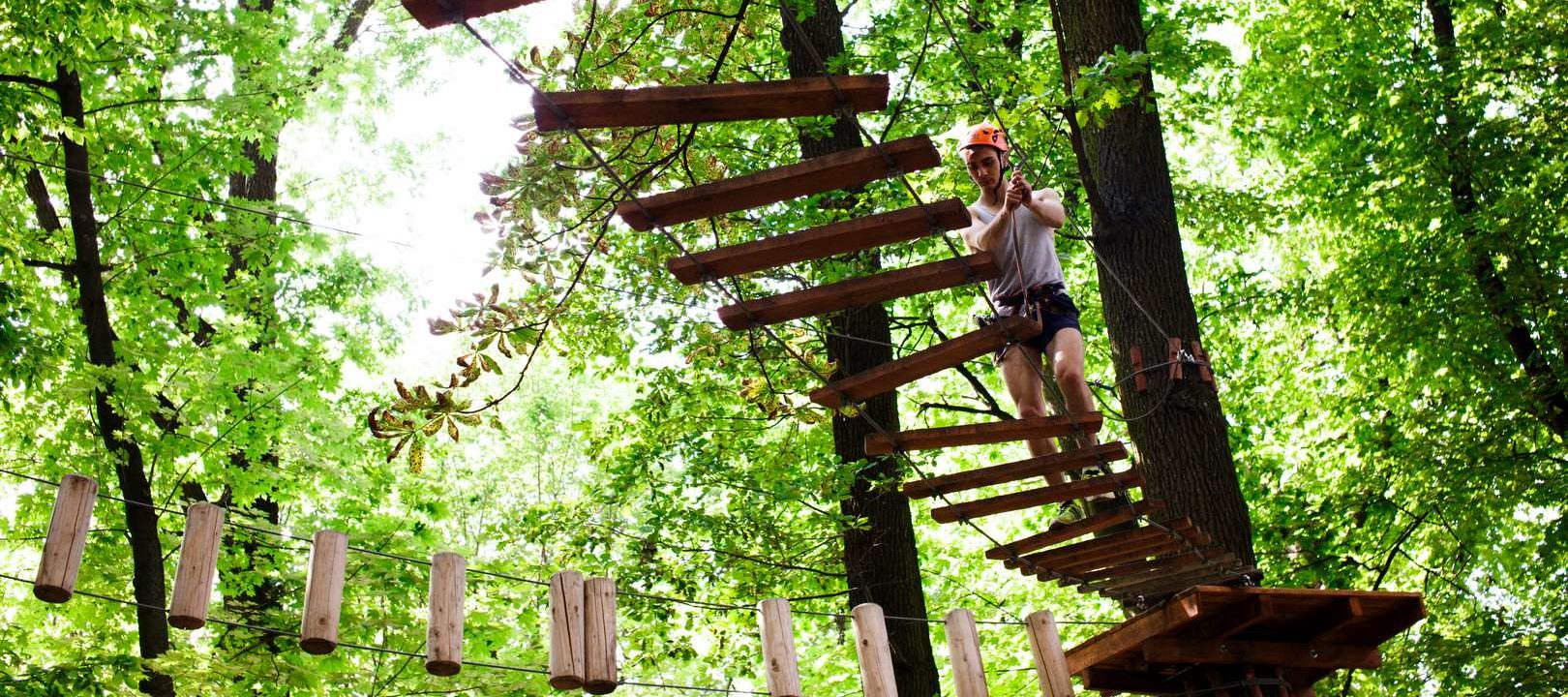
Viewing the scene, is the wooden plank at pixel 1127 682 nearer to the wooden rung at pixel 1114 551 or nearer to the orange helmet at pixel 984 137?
the wooden rung at pixel 1114 551

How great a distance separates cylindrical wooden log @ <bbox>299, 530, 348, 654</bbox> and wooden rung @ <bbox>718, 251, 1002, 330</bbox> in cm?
126

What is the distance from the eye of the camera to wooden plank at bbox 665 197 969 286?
11.2 ft

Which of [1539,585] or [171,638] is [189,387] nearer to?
[171,638]

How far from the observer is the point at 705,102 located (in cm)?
304

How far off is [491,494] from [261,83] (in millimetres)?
9786

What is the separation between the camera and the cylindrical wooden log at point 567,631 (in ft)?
12.1

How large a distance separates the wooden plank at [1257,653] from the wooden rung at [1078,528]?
0.54m

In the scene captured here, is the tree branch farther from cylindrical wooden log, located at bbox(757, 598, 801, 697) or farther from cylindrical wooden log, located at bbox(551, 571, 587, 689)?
cylindrical wooden log, located at bbox(757, 598, 801, 697)

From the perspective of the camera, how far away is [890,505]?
813 centimetres

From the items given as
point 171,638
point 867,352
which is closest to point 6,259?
point 171,638

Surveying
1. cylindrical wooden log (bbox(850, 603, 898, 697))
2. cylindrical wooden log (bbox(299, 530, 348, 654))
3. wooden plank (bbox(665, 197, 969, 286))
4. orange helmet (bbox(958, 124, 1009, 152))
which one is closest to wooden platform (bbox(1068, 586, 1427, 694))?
cylindrical wooden log (bbox(850, 603, 898, 697))

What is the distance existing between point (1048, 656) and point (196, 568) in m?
2.72

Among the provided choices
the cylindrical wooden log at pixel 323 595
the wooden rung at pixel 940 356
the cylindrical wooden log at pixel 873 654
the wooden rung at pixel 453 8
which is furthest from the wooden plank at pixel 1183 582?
the wooden rung at pixel 453 8

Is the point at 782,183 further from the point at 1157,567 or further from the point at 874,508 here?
the point at 874,508
